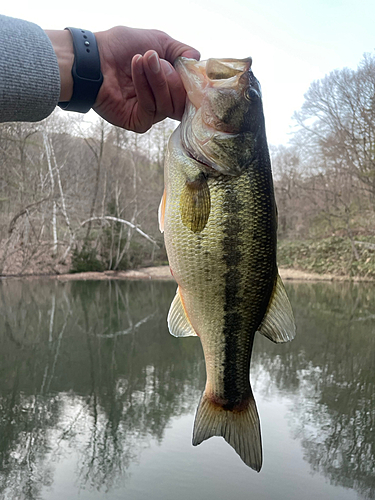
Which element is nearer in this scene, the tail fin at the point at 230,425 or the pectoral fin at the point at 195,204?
the pectoral fin at the point at 195,204

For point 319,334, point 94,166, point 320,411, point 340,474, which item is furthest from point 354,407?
point 94,166

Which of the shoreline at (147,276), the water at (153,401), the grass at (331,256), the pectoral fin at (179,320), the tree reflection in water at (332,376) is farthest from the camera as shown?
the grass at (331,256)

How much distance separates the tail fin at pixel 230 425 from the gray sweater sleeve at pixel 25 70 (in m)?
1.42

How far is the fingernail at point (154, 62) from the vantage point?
190 cm

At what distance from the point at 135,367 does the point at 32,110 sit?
20563 millimetres

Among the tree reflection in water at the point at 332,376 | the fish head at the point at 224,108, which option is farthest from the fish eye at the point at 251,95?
the tree reflection in water at the point at 332,376

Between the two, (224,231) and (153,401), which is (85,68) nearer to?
(224,231)

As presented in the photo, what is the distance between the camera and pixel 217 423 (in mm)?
1984

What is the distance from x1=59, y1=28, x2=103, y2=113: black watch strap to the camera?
209 centimetres

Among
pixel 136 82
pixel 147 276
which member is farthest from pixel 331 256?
pixel 136 82

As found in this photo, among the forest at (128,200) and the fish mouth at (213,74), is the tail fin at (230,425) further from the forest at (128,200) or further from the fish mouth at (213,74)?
the forest at (128,200)

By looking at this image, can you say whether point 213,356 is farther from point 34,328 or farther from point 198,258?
point 34,328

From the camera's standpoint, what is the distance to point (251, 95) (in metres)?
1.89

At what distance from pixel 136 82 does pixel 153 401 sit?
1811 centimetres
